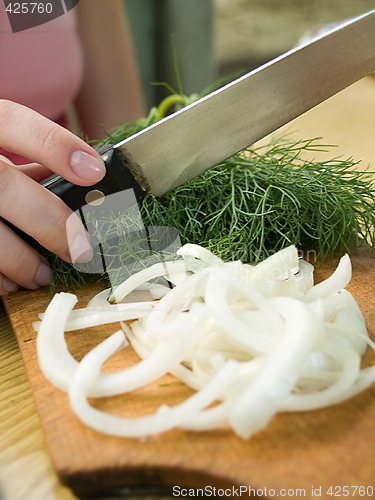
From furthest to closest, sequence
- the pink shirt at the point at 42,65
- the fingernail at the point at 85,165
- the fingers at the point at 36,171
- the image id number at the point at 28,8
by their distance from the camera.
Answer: the pink shirt at the point at 42,65 → the image id number at the point at 28,8 → the fingers at the point at 36,171 → the fingernail at the point at 85,165

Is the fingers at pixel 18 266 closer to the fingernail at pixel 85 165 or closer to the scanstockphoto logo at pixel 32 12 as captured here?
the fingernail at pixel 85 165

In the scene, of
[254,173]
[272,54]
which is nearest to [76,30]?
[254,173]

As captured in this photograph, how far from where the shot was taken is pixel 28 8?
4.00 feet

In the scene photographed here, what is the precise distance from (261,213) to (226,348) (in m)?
0.28

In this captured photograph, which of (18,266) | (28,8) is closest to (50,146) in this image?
(18,266)

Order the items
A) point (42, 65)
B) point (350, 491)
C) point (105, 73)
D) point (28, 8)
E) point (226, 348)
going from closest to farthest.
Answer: point (350, 491) < point (226, 348) < point (28, 8) < point (42, 65) < point (105, 73)

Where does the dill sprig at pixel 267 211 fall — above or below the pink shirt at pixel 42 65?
below

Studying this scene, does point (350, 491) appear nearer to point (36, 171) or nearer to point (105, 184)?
point (105, 184)

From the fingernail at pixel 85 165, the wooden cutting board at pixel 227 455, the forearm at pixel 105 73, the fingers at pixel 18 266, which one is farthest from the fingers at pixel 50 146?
the forearm at pixel 105 73

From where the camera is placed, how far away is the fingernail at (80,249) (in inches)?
31.2

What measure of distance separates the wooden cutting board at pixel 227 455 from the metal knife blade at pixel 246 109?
0.35m

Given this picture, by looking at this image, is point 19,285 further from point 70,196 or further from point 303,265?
point 303,265

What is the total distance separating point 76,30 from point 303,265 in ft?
3.80

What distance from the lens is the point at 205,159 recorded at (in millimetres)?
→ 818
